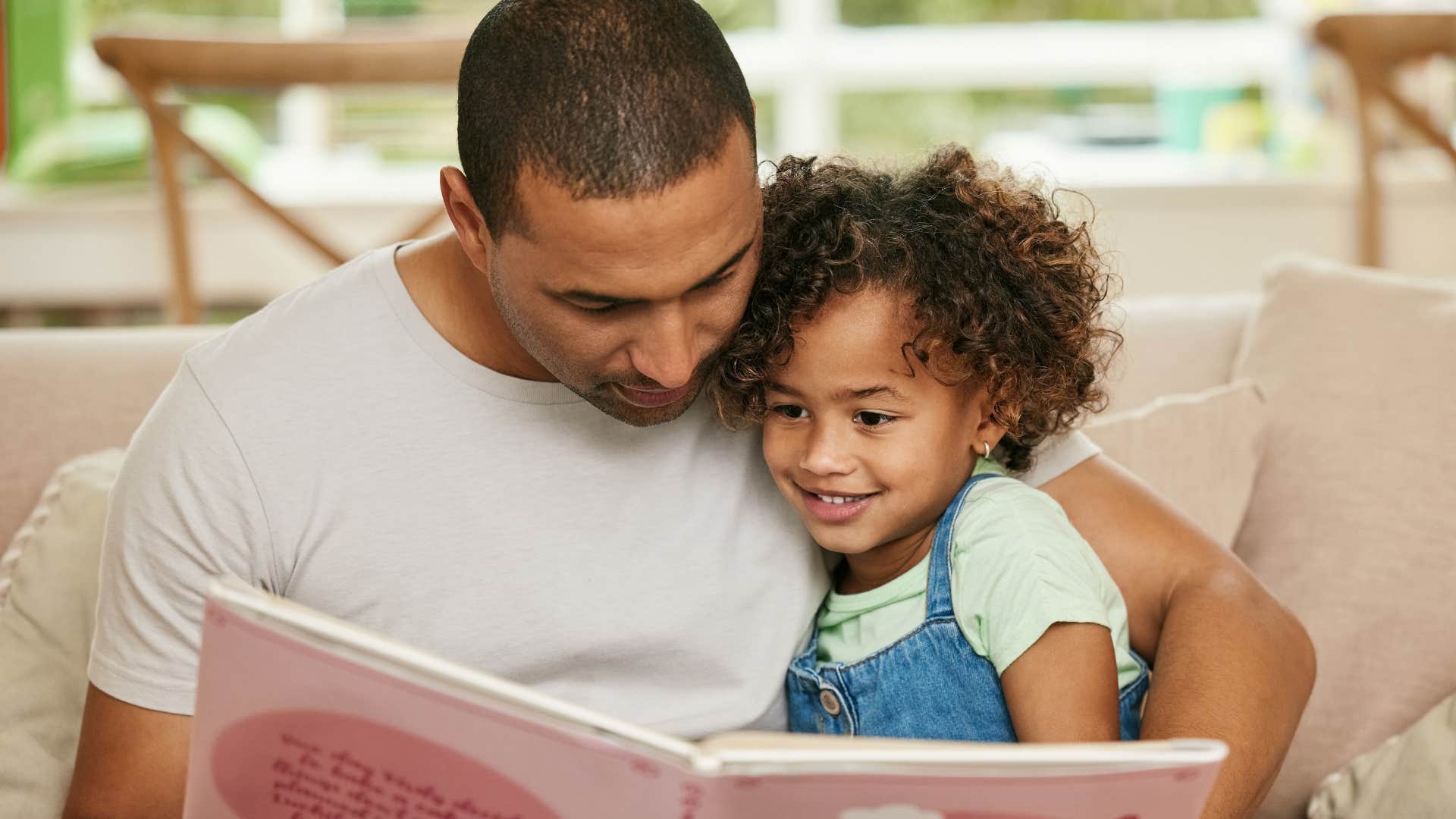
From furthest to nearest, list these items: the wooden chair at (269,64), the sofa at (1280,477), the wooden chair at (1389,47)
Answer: the wooden chair at (1389,47)
the wooden chair at (269,64)
the sofa at (1280,477)

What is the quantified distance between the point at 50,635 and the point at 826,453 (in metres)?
0.83

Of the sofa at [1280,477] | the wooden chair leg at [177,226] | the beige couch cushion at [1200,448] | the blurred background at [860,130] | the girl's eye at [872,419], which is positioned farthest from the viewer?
the blurred background at [860,130]

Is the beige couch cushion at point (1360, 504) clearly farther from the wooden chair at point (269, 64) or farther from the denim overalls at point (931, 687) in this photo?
the wooden chair at point (269, 64)

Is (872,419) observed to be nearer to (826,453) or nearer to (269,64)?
(826,453)

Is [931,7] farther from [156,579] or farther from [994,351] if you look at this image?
[156,579]

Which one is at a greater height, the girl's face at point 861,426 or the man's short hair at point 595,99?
the man's short hair at point 595,99

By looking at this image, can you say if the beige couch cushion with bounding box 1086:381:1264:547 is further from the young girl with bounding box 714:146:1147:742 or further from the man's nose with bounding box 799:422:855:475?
the man's nose with bounding box 799:422:855:475

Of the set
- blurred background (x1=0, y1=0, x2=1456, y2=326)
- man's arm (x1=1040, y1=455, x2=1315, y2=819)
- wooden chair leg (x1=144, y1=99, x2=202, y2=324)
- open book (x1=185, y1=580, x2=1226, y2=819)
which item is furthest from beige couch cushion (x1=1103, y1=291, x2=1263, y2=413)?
wooden chair leg (x1=144, y1=99, x2=202, y2=324)

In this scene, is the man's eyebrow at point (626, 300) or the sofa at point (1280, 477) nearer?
the man's eyebrow at point (626, 300)

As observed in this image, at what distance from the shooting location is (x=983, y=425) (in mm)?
1346

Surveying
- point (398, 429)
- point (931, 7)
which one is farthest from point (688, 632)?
point (931, 7)

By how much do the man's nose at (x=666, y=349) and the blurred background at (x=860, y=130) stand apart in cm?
215

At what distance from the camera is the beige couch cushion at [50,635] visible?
1.36 metres

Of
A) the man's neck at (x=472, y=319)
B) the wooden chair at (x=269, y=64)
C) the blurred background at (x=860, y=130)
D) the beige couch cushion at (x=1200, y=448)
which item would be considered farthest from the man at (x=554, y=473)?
the blurred background at (x=860, y=130)
